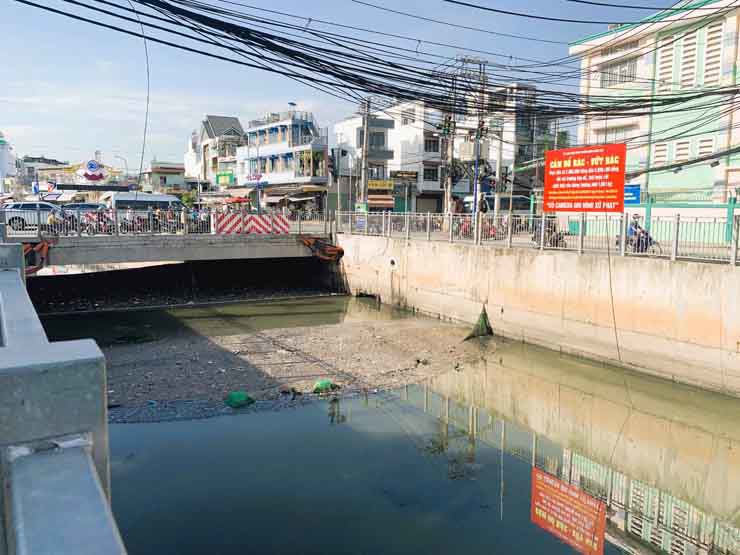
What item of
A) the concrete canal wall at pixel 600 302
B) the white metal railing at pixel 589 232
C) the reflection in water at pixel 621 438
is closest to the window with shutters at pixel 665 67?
the white metal railing at pixel 589 232

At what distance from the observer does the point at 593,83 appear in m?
27.7

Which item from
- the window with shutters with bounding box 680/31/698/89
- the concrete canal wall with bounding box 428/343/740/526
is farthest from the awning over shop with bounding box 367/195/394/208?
the concrete canal wall with bounding box 428/343/740/526

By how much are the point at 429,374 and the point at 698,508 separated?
6.36 meters

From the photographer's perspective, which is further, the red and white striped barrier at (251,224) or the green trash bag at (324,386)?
the red and white striped barrier at (251,224)

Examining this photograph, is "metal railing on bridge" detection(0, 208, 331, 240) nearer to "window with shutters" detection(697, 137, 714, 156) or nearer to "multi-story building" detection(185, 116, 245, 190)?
"window with shutters" detection(697, 137, 714, 156)

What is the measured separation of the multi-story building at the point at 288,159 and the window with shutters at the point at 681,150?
2726 cm

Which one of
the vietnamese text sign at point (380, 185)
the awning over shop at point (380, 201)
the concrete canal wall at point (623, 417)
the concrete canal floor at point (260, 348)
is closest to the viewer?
the concrete canal wall at point (623, 417)

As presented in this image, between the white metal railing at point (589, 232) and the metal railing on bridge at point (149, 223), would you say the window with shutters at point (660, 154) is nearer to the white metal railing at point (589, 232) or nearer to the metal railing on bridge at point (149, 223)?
the white metal railing at point (589, 232)

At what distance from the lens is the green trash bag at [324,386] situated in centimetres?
1188

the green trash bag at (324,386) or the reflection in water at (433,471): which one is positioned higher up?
the green trash bag at (324,386)

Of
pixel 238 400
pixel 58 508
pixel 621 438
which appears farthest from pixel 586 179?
pixel 58 508

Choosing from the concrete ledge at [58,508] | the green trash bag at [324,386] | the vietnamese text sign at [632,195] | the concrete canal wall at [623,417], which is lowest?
the concrete canal wall at [623,417]

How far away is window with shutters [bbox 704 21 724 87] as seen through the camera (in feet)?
70.4

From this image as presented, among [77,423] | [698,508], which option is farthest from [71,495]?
[698,508]
